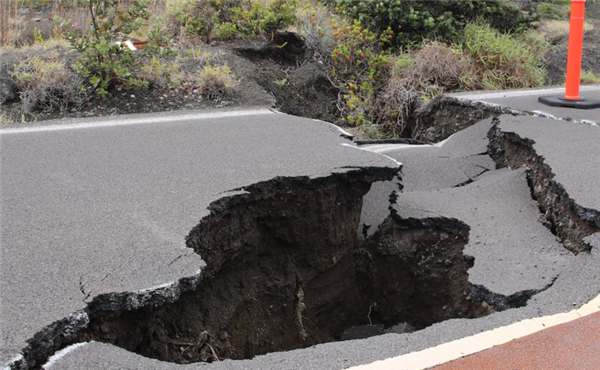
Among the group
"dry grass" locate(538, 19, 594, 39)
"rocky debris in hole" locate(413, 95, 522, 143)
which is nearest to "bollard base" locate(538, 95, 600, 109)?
"rocky debris in hole" locate(413, 95, 522, 143)

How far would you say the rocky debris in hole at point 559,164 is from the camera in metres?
4.07

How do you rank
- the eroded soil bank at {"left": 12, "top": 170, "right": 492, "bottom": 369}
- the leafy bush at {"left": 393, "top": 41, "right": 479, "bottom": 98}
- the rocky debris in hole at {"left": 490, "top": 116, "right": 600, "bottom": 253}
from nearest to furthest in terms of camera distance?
the eroded soil bank at {"left": 12, "top": 170, "right": 492, "bottom": 369} < the rocky debris in hole at {"left": 490, "top": 116, "right": 600, "bottom": 253} < the leafy bush at {"left": 393, "top": 41, "right": 479, "bottom": 98}

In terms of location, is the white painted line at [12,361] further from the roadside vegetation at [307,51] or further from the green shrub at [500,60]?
the green shrub at [500,60]

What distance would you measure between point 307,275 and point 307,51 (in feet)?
18.8

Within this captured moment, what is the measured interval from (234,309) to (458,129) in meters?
4.15

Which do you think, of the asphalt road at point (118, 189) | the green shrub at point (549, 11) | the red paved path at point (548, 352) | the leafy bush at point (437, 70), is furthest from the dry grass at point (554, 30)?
the red paved path at point (548, 352)

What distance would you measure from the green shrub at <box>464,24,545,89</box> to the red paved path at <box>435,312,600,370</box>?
6586mm

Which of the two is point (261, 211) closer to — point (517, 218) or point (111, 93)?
point (517, 218)

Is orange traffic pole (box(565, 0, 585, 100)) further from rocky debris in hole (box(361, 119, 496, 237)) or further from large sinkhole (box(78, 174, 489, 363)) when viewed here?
large sinkhole (box(78, 174, 489, 363))

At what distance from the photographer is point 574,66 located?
7141mm

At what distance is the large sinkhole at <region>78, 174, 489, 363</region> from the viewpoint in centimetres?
393

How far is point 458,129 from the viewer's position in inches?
288

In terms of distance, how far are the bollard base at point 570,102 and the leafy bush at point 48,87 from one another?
5.40m

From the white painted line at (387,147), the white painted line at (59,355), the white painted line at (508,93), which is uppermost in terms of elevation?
the white painted line at (59,355)
